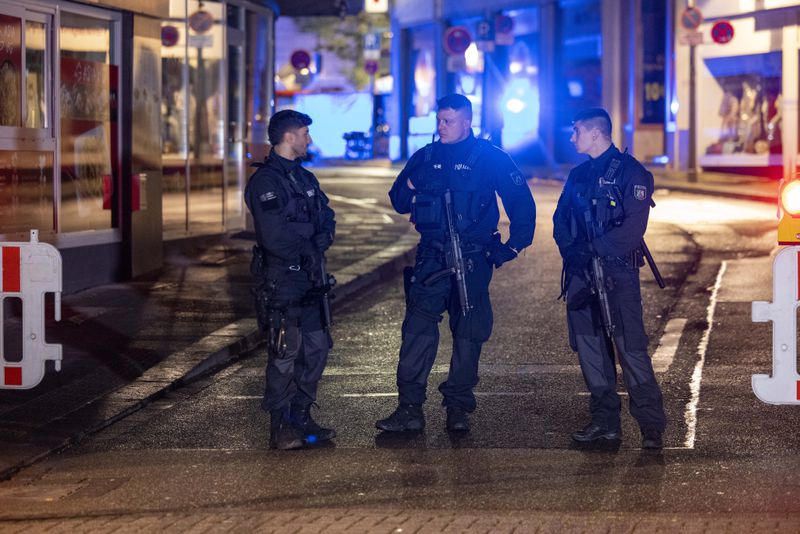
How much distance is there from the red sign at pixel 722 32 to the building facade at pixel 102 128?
624 inches

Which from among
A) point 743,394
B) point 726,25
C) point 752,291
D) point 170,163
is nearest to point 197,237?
point 170,163

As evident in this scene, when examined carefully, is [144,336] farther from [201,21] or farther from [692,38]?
[692,38]

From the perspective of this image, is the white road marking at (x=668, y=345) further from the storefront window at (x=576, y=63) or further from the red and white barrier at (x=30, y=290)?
the storefront window at (x=576, y=63)

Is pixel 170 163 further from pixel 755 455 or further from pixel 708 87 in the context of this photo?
pixel 708 87

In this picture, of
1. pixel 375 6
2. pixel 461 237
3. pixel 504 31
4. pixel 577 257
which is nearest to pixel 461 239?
pixel 461 237

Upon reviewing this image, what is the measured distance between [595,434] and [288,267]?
1778mm

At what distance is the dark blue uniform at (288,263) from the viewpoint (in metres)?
7.27

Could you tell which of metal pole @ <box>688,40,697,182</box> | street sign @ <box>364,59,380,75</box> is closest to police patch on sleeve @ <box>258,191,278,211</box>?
metal pole @ <box>688,40,697,182</box>

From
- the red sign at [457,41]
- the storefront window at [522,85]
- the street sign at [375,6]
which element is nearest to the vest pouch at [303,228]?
the red sign at [457,41]

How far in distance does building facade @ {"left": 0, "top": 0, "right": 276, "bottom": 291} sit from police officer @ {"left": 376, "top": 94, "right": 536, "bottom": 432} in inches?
208

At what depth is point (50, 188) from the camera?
12.8 metres

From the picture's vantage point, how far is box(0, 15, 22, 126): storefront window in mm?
11625

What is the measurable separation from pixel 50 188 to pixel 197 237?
4.68 metres

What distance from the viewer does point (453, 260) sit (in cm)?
756
